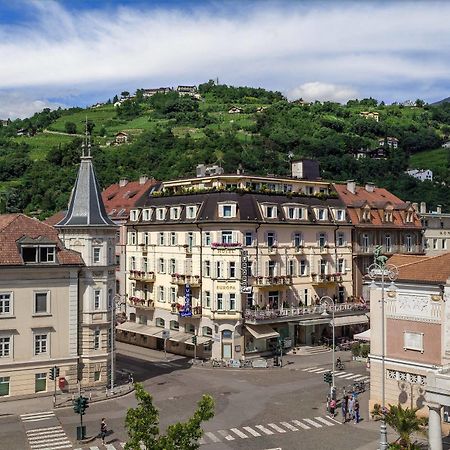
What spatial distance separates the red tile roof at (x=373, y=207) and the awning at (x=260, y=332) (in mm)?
17598

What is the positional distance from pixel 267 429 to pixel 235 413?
385cm

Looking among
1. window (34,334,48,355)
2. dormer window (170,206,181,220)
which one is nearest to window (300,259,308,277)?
dormer window (170,206,181,220)

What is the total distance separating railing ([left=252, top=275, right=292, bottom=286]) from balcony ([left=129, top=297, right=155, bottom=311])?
13687mm

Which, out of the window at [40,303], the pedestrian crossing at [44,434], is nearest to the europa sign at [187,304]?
the window at [40,303]

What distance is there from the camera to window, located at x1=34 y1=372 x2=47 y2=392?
45.6 meters

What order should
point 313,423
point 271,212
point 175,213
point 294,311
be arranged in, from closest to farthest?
point 313,423
point 294,311
point 271,212
point 175,213

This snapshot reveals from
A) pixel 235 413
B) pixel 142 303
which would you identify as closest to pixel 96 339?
pixel 235 413

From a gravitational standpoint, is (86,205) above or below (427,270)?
above

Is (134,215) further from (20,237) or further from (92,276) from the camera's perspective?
(20,237)

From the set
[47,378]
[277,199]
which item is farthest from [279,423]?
[277,199]

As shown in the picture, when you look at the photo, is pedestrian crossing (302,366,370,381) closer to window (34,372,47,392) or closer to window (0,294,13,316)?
window (34,372,47,392)

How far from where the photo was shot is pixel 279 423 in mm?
39188

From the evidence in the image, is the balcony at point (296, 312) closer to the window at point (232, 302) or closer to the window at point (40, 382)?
the window at point (232, 302)

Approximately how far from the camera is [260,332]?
58938 millimetres
